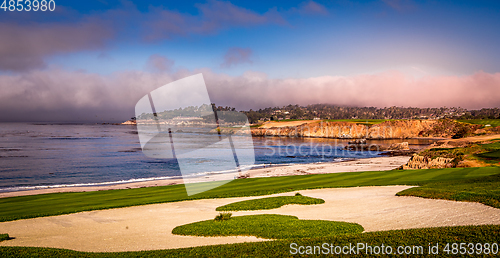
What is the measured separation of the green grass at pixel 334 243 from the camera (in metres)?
6.09

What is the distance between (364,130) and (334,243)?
12975 cm

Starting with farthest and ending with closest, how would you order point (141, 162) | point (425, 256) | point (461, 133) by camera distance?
point (461, 133) → point (141, 162) → point (425, 256)

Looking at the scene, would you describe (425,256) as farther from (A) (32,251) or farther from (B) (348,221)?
(A) (32,251)

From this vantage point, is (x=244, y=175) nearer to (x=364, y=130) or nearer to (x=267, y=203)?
(x=267, y=203)

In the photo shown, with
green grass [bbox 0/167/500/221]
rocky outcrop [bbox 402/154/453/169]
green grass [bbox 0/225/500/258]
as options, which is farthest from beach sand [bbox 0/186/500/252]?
rocky outcrop [bbox 402/154/453/169]

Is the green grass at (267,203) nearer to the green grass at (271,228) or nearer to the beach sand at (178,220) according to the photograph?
the beach sand at (178,220)

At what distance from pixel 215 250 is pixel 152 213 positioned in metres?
7.85

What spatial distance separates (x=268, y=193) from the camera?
1819 centimetres

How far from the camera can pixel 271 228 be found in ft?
30.1

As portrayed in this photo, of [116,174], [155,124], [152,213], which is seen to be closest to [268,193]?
[152,213]

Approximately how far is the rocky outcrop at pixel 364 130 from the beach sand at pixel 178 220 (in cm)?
11790

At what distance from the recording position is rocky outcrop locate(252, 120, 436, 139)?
122m

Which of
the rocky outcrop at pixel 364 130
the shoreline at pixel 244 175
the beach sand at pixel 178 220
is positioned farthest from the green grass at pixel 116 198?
the rocky outcrop at pixel 364 130

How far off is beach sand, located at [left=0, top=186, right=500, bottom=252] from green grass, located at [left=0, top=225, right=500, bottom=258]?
1.04 m
